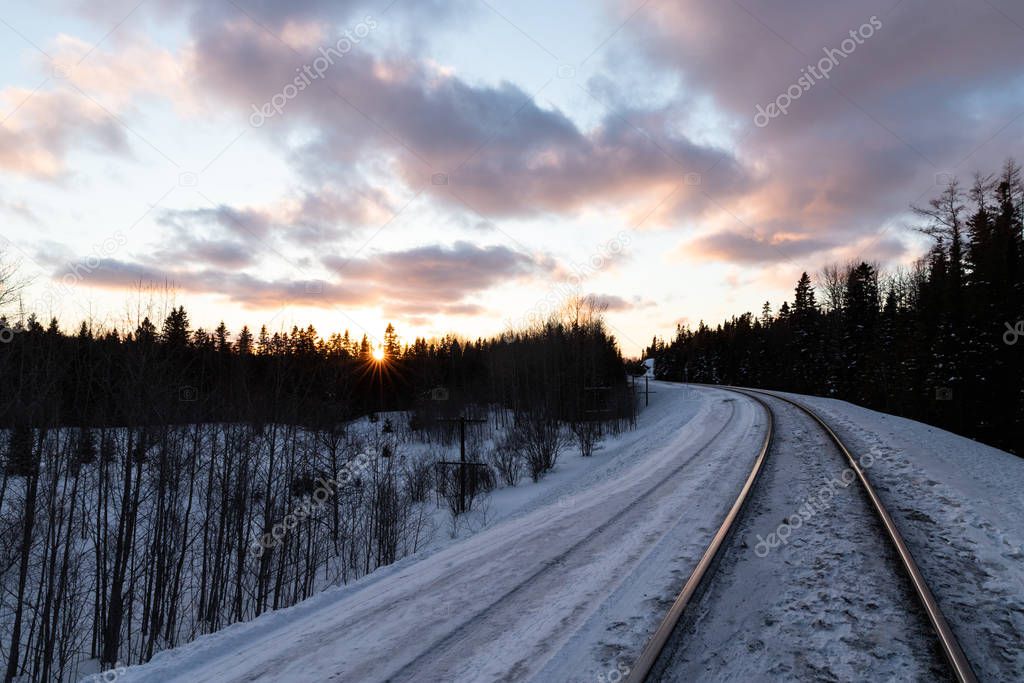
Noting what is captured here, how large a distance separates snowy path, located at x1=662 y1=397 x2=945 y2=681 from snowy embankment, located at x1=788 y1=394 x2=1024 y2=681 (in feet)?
1.37

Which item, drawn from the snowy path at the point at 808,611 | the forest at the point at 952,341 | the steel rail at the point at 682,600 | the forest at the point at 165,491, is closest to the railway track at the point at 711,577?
the steel rail at the point at 682,600

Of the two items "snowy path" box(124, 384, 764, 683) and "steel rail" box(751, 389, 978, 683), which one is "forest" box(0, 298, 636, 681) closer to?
"snowy path" box(124, 384, 764, 683)

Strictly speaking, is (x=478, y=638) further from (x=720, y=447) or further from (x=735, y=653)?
(x=720, y=447)

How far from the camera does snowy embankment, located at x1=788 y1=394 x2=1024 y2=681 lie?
4.65m

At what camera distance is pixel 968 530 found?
740 cm

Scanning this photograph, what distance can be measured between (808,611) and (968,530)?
4290 millimetres

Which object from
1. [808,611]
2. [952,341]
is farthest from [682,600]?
[952,341]

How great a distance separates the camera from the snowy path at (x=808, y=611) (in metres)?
4.27

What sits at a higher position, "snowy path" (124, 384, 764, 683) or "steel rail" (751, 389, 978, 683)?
"steel rail" (751, 389, 978, 683)

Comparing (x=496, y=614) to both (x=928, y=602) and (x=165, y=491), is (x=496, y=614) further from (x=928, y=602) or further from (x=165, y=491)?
(x=165, y=491)

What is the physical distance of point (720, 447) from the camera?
16.6m

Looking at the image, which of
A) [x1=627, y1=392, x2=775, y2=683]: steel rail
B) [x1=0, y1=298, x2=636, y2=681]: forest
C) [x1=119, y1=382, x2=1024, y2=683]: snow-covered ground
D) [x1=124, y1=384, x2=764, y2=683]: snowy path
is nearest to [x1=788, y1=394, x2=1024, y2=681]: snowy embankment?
[x1=119, y1=382, x2=1024, y2=683]: snow-covered ground

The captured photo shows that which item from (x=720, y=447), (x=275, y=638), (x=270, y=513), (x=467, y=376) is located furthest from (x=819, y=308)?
(x=275, y=638)

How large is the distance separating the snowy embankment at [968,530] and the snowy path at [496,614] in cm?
271
